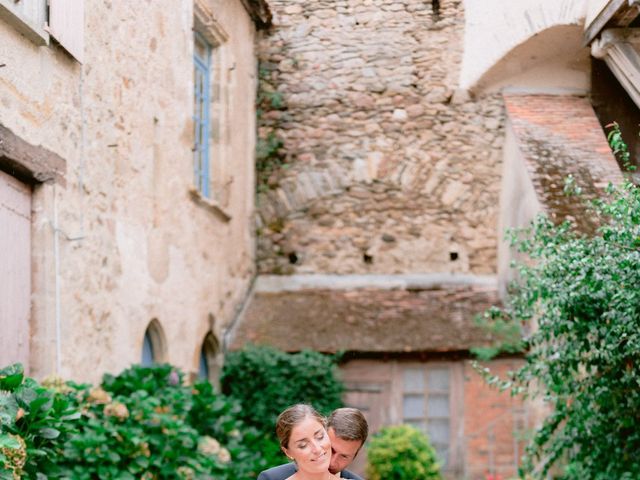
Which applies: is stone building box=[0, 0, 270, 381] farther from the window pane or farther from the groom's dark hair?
the groom's dark hair

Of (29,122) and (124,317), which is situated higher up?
(29,122)

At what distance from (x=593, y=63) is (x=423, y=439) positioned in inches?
175

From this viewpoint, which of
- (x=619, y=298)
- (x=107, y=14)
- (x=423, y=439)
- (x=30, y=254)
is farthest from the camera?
(x=423, y=439)

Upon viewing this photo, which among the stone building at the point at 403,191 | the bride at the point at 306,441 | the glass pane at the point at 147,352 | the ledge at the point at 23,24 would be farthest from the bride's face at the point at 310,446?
the stone building at the point at 403,191

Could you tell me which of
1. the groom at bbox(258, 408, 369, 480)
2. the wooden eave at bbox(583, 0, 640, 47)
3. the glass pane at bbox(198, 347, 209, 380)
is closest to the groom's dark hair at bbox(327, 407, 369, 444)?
the groom at bbox(258, 408, 369, 480)

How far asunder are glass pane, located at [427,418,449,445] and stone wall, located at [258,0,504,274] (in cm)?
172

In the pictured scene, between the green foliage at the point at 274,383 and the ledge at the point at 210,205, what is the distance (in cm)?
141

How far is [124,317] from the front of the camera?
26.8 feet

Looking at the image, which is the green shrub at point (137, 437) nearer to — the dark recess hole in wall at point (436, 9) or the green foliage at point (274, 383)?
the green foliage at point (274, 383)

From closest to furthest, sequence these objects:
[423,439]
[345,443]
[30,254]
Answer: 1. [345,443]
2. [30,254]
3. [423,439]

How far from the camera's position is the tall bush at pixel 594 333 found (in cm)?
604

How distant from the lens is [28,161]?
6.52 metres

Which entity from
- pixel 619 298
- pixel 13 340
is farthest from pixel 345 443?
pixel 13 340

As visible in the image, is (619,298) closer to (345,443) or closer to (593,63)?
(345,443)
